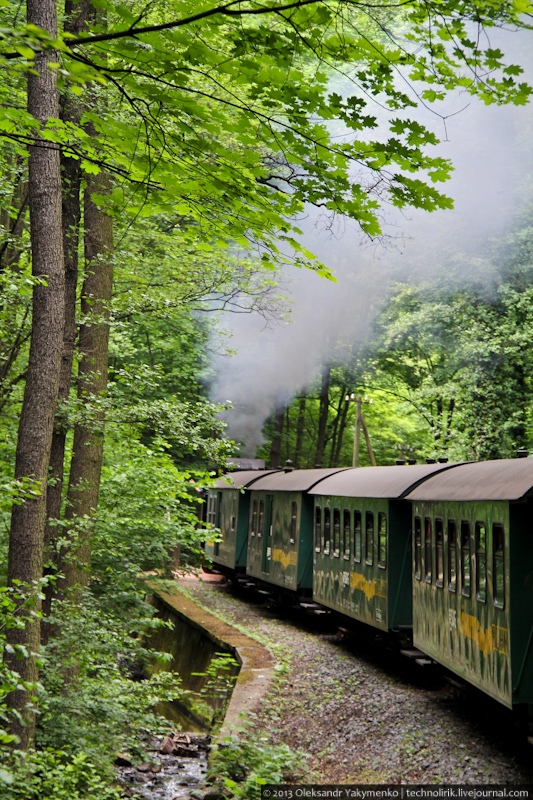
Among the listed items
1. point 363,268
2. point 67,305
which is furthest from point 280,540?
point 363,268

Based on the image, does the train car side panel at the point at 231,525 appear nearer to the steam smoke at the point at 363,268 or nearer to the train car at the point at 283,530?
the train car at the point at 283,530

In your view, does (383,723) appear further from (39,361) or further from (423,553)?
(39,361)

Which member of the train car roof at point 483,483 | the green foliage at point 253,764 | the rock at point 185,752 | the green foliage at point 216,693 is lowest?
the rock at point 185,752

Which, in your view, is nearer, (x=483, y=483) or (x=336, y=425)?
(x=483, y=483)

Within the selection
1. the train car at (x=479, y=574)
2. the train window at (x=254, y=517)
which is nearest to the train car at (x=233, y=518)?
the train window at (x=254, y=517)

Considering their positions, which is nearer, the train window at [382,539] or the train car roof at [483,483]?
the train car roof at [483,483]

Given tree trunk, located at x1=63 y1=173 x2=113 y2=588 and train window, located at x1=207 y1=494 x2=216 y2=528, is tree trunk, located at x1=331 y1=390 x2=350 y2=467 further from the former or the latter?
tree trunk, located at x1=63 y1=173 x2=113 y2=588

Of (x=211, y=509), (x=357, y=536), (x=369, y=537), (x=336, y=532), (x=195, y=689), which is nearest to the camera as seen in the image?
(x=369, y=537)

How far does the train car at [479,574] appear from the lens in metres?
6.46

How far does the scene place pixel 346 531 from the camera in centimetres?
1254

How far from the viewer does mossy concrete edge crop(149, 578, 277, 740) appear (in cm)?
871

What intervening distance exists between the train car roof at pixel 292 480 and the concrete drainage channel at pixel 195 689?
3.09 meters

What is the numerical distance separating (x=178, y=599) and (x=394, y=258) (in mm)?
14471

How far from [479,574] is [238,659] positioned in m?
5.41
